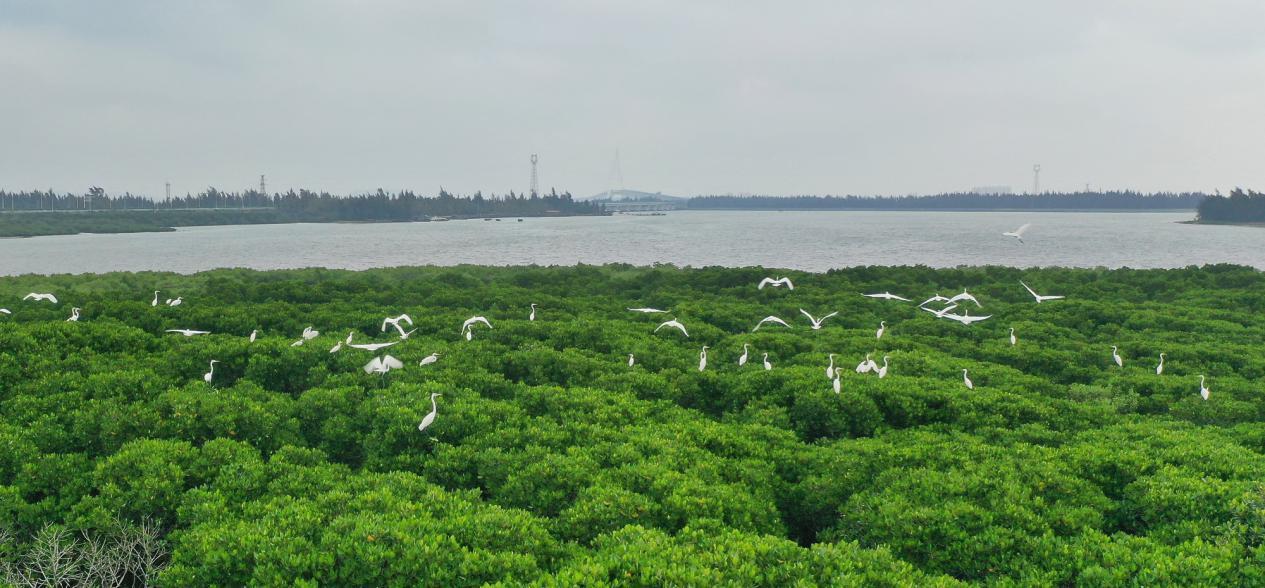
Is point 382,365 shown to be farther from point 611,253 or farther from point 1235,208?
point 1235,208

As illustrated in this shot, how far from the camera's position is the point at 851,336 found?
19.9 metres

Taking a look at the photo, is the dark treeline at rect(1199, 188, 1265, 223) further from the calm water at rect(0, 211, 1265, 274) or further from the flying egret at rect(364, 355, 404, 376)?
the flying egret at rect(364, 355, 404, 376)

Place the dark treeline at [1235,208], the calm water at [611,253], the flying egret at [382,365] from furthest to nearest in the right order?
the dark treeline at [1235,208]
the calm water at [611,253]
the flying egret at [382,365]

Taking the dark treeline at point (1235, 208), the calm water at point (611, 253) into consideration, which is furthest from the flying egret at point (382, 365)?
the dark treeline at point (1235, 208)

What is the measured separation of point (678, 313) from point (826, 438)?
37.9 ft

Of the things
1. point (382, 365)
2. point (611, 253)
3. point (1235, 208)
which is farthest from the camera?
point (1235, 208)

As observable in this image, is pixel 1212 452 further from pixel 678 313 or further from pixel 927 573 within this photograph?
pixel 678 313

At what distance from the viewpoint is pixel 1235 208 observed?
176m

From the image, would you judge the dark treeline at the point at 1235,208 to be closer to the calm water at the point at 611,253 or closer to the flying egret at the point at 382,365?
the calm water at the point at 611,253

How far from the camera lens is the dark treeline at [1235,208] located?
554 feet

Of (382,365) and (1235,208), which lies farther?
→ (1235,208)

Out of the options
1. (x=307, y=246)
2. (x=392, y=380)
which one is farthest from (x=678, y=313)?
(x=307, y=246)

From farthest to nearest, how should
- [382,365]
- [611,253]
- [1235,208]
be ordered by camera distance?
[1235,208] → [611,253] → [382,365]

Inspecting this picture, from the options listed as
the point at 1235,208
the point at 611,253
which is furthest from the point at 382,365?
the point at 1235,208
